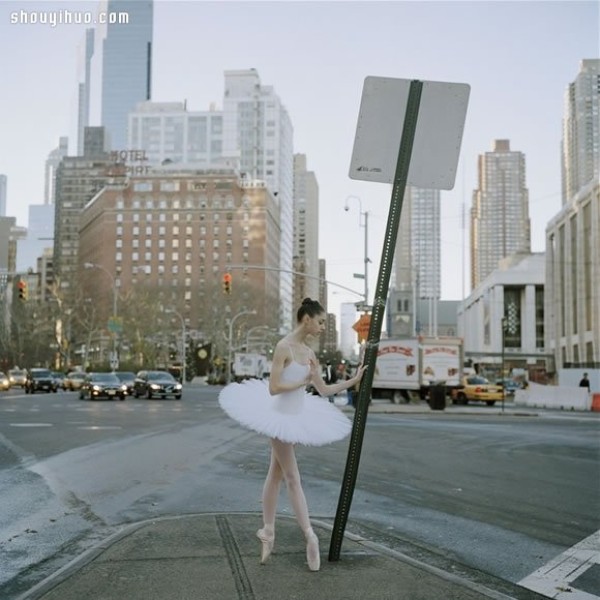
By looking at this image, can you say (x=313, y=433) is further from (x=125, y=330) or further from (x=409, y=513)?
(x=125, y=330)

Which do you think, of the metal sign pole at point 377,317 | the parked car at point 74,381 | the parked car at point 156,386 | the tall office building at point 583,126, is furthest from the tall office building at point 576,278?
the metal sign pole at point 377,317

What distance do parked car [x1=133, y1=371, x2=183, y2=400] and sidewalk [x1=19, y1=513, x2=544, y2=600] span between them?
124 ft

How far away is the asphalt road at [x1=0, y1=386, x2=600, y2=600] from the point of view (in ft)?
20.7

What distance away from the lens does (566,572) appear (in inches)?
223

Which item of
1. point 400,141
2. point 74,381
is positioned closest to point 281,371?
point 400,141

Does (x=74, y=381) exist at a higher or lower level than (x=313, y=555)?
lower

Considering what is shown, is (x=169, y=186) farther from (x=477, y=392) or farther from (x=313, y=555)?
(x=313, y=555)

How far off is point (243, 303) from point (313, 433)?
3328 inches

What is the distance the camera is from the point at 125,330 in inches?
3302

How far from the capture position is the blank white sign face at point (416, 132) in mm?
5750

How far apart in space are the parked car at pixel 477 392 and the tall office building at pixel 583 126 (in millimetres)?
76147

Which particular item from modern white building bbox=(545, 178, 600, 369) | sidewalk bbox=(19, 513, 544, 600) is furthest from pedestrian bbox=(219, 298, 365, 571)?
modern white building bbox=(545, 178, 600, 369)

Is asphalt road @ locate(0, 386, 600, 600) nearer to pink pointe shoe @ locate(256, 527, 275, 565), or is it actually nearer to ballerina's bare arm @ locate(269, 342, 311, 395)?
pink pointe shoe @ locate(256, 527, 275, 565)

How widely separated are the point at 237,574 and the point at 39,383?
5293 cm
